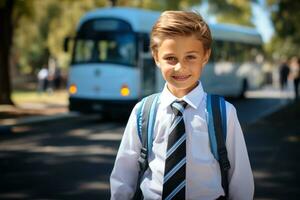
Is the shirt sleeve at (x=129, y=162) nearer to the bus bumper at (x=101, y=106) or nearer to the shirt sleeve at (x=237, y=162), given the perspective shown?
the shirt sleeve at (x=237, y=162)

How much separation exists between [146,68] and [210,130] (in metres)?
12.5

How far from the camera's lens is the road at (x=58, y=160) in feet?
21.3

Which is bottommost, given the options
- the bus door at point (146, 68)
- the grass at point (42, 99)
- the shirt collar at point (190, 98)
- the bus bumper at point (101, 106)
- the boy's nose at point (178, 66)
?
the grass at point (42, 99)

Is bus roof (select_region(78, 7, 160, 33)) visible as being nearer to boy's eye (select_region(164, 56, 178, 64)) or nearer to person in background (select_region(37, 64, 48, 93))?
boy's eye (select_region(164, 56, 178, 64))

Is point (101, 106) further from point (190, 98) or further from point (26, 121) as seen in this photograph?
point (190, 98)

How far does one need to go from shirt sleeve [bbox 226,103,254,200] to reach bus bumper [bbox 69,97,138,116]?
11.7 metres

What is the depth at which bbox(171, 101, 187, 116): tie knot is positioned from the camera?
227 cm

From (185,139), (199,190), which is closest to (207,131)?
(185,139)

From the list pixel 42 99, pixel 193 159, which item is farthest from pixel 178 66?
pixel 42 99

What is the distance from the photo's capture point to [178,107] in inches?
89.4

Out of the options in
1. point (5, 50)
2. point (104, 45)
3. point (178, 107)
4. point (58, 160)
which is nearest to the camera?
point (178, 107)

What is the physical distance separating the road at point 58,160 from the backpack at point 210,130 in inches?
155

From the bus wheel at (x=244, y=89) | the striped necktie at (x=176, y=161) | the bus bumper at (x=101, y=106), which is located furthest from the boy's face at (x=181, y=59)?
the bus wheel at (x=244, y=89)

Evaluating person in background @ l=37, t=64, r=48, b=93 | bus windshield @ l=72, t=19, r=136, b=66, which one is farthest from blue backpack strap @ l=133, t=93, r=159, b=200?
person in background @ l=37, t=64, r=48, b=93
